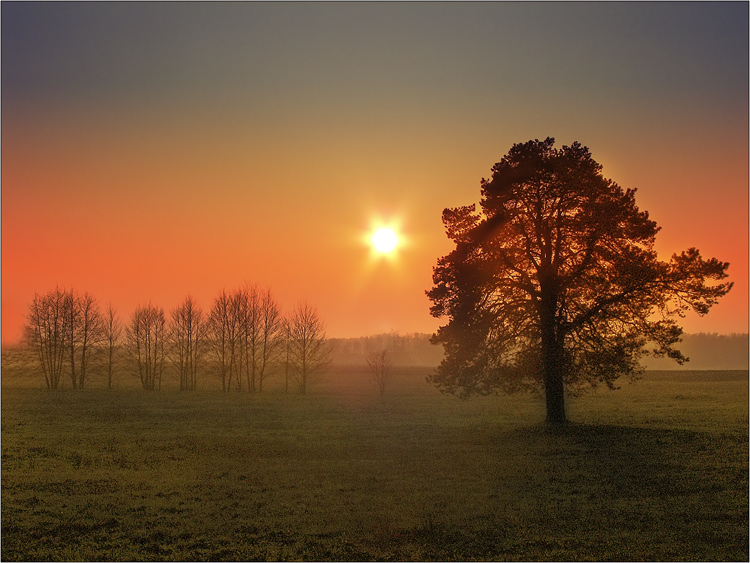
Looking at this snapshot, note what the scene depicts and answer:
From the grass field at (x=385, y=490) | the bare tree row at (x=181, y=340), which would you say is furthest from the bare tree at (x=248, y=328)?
the grass field at (x=385, y=490)

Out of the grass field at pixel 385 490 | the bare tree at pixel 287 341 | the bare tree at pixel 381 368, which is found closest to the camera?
the grass field at pixel 385 490

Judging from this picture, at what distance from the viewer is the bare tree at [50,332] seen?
8800 centimetres

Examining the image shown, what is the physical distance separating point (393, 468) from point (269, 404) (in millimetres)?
35964

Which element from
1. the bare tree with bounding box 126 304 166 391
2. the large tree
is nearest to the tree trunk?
the large tree

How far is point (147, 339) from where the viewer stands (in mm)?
92875

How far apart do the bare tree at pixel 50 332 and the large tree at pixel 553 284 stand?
76080 mm

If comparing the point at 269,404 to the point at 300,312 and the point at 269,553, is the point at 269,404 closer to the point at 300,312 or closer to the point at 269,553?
the point at 300,312

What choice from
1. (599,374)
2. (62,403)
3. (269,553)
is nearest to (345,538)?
(269,553)

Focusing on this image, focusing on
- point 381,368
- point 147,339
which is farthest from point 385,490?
point 147,339

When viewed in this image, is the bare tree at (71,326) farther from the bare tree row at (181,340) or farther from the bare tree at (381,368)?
the bare tree at (381,368)

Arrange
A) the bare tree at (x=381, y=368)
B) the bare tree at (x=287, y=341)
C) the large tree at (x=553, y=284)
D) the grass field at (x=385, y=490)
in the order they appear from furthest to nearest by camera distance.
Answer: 1. the bare tree at (x=287, y=341)
2. the bare tree at (x=381, y=368)
3. the large tree at (x=553, y=284)
4. the grass field at (x=385, y=490)

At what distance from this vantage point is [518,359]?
3056cm

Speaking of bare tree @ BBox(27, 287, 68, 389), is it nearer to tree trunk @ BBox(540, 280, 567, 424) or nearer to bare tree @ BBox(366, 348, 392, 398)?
bare tree @ BBox(366, 348, 392, 398)

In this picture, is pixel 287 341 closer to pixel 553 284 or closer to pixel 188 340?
pixel 188 340
